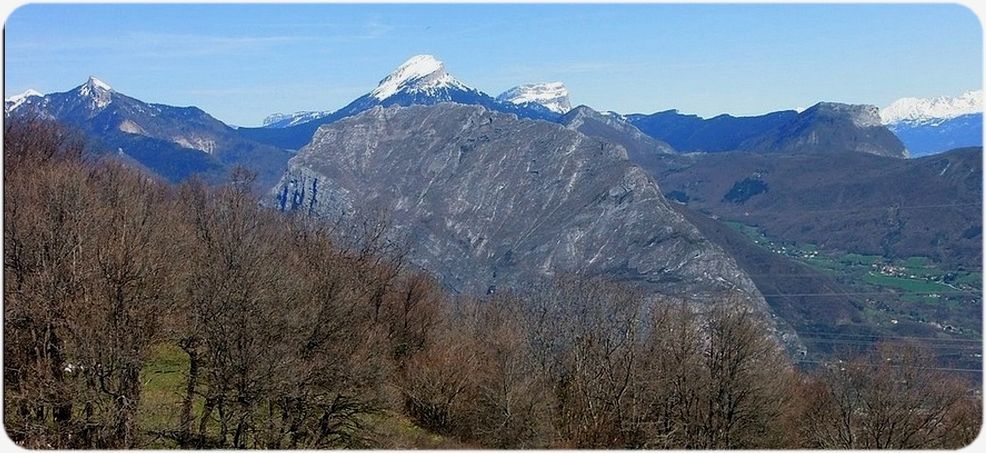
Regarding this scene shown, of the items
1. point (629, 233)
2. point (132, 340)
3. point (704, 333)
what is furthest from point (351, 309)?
point (629, 233)

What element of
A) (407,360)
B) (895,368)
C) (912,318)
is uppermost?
(895,368)

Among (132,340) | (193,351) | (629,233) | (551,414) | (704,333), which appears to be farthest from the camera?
(629,233)

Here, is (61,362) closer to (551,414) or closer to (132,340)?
(132,340)

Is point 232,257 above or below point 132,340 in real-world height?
above

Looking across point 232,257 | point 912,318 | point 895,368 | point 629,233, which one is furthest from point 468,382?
point 629,233

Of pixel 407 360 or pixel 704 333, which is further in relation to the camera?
pixel 407 360

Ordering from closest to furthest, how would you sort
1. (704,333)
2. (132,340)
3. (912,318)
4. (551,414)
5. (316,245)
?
(132,340) < (551,414) < (704,333) < (316,245) < (912,318)
